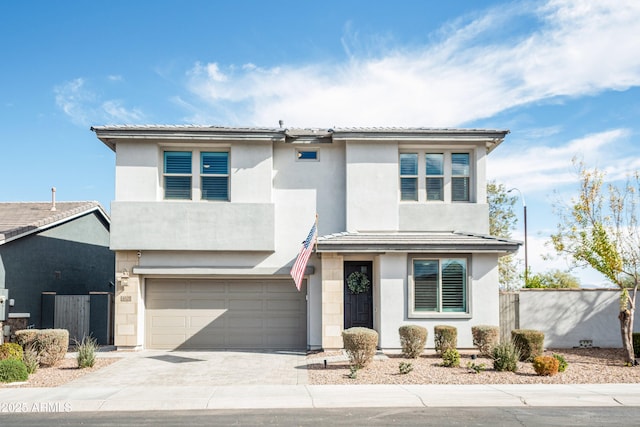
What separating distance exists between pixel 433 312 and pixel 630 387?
19.2 ft

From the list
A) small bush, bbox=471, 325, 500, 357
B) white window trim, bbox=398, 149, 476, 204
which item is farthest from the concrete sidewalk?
white window trim, bbox=398, 149, 476, 204

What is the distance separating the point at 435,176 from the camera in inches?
776

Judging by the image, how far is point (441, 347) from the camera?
17047 millimetres

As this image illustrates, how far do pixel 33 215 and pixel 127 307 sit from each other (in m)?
6.56

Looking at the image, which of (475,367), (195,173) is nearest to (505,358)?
(475,367)

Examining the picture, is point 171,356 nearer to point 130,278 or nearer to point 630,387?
point 130,278

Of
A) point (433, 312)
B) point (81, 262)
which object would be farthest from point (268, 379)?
point (81, 262)

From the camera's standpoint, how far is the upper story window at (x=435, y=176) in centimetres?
1972

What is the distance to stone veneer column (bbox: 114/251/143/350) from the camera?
61.1ft

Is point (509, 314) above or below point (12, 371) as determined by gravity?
above

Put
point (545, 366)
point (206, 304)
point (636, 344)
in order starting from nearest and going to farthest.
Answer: point (545, 366)
point (636, 344)
point (206, 304)

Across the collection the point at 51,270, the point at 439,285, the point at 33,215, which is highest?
the point at 33,215

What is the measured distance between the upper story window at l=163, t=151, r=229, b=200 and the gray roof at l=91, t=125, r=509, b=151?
0.76 meters

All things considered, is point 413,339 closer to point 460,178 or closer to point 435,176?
point 435,176
